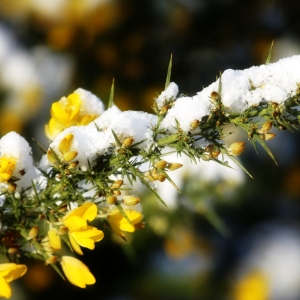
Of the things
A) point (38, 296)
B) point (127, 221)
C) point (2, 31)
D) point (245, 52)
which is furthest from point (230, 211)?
point (127, 221)

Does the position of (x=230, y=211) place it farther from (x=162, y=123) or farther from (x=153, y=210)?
(x=162, y=123)

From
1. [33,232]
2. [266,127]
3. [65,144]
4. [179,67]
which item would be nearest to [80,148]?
[65,144]

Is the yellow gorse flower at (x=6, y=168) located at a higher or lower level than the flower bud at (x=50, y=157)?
lower

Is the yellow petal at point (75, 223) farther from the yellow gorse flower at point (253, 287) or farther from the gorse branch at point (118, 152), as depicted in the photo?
the yellow gorse flower at point (253, 287)

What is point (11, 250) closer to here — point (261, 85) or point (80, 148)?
point (80, 148)

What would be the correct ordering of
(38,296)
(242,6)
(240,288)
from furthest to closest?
(242,6) → (240,288) → (38,296)

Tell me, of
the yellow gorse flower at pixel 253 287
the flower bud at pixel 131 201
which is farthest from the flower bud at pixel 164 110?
the yellow gorse flower at pixel 253 287
